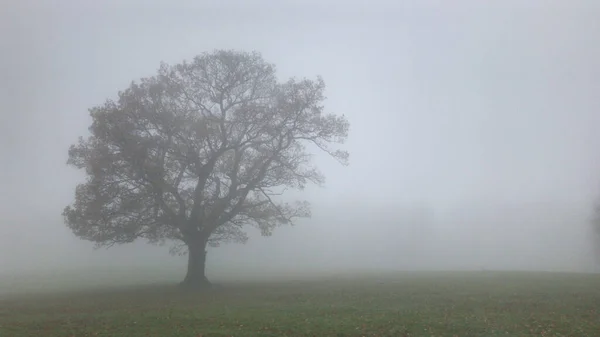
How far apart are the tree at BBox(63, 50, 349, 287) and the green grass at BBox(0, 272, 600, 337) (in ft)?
19.6

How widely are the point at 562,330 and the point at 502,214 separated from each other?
15308 centimetres

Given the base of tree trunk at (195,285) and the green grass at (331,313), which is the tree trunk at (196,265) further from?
the green grass at (331,313)

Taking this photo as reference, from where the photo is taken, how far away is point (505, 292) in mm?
26219

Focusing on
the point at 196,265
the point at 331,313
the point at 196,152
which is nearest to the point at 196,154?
the point at 196,152

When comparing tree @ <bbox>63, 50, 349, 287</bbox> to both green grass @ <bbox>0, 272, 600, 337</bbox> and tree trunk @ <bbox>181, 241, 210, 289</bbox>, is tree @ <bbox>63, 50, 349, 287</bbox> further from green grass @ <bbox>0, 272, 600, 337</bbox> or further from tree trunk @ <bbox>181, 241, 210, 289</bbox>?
green grass @ <bbox>0, 272, 600, 337</bbox>

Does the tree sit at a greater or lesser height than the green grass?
greater

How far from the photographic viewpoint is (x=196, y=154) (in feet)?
107

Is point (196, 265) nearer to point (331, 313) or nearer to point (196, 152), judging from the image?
point (196, 152)

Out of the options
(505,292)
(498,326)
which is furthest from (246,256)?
(498,326)

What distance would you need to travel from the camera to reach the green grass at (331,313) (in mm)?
17250

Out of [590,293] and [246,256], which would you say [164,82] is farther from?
[246,256]

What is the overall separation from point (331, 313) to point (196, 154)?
17109 millimetres

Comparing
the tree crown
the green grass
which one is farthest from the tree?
the green grass

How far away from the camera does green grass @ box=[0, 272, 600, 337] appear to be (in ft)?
56.6
